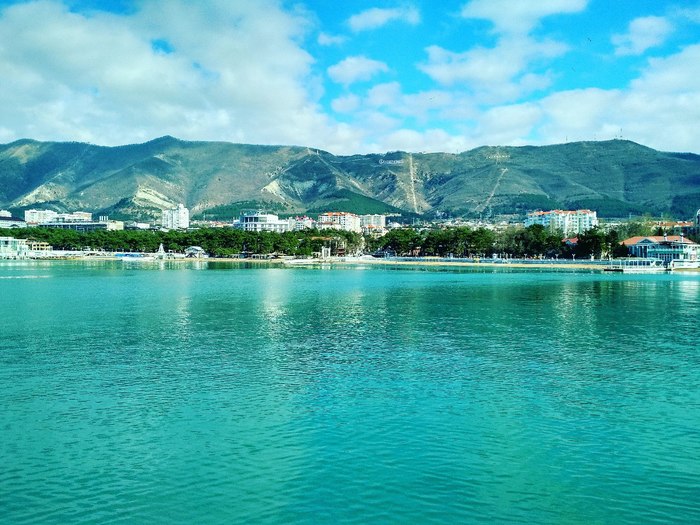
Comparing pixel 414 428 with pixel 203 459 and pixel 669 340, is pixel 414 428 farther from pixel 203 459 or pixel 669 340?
pixel 669 340

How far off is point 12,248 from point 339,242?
5947 centimetres

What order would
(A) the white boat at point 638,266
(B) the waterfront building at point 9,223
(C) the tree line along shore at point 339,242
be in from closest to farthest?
(A) the white boat at point 638,266
(C) the tree line along shore at point 339,242
(B) the waterfront building at point 9,223

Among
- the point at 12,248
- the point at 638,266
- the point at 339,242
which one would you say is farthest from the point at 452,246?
the point at 12,248

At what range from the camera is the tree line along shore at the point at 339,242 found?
103 meters

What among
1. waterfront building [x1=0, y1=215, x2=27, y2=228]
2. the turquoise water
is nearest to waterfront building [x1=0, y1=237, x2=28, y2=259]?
waterfront building [x1=0, y1=215, x2=27, y2=228]

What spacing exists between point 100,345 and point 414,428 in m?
13.1

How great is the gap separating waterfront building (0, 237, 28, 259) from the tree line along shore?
852 cm

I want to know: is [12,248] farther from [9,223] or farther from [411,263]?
[9,223]

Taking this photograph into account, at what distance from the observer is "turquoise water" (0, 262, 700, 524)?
909cm

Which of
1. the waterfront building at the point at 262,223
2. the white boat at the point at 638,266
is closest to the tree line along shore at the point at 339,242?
the white boat at the point at 638,266

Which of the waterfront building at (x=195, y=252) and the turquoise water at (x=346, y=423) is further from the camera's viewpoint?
the waterfront building at (x=195, y=252)

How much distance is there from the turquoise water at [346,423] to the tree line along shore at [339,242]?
257ft

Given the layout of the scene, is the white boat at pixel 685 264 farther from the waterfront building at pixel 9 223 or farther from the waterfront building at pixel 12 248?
the waterfront building at pixel 9 223

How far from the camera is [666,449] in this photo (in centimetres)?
1129
